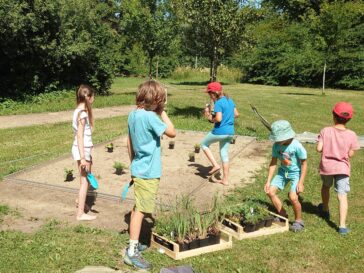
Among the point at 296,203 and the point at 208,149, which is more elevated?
the point at 208,149

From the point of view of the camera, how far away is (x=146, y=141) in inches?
177

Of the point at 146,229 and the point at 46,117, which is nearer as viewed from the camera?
the point at 146,229

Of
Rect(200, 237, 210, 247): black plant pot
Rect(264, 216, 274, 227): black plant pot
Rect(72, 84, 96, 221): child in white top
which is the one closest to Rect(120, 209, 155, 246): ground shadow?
Rect(72, 84, 96, 221): child in white top

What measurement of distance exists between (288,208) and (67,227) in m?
3.08

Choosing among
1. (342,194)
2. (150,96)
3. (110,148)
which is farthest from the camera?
(110,148)

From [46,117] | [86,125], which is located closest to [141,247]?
[86,125]

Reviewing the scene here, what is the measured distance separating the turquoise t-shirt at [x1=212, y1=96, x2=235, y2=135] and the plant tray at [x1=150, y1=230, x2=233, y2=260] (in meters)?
2.62

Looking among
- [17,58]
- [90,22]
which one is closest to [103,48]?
[90,22]

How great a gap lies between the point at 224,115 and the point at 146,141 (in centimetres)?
307

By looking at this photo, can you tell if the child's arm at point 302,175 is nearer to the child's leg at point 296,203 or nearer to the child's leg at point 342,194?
the child's leg at point 296,203

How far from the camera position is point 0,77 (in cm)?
1764

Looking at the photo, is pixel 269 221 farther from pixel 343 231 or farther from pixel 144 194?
pixel 144 194

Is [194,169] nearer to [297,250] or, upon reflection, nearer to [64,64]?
[297,250]

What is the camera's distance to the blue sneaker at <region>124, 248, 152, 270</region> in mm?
4387
